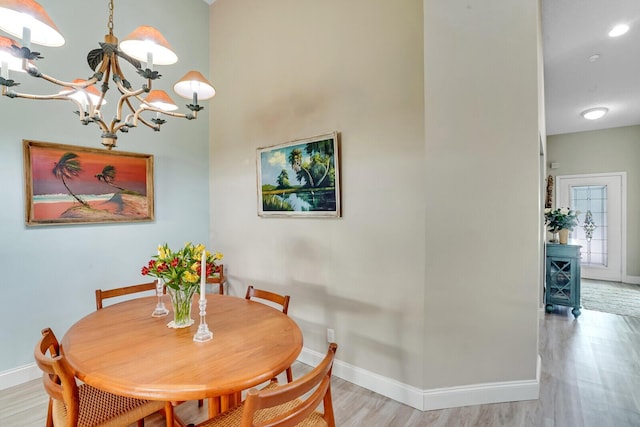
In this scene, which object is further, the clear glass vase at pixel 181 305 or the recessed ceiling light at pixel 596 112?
the recessed ceiling light at pixel 596 112

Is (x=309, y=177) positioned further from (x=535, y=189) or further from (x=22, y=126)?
(x=22, y=126)

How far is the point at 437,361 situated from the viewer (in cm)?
214

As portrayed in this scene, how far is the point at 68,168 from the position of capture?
104 inches

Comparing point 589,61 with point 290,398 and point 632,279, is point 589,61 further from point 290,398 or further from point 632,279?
point 290,398

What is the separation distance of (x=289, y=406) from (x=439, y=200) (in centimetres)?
154

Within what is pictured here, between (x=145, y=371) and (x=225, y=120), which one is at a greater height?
(x=225, y=120)

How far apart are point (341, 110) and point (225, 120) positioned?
161 centimetres

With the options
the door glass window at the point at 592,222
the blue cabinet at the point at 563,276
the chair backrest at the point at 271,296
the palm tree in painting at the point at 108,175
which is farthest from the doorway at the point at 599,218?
the palm tree in painting at the point at 108,175

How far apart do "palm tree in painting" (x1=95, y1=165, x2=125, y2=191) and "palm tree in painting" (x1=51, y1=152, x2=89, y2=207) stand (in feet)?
0.56

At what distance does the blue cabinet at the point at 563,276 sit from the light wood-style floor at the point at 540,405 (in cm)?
108

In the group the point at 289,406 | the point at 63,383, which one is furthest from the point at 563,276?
the point at 63,383

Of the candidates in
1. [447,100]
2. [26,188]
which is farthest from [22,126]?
[447,100]

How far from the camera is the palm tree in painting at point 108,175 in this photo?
9.34 feet

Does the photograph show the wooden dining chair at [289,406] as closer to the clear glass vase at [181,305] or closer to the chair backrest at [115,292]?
the clear glass vase at [181,305]
